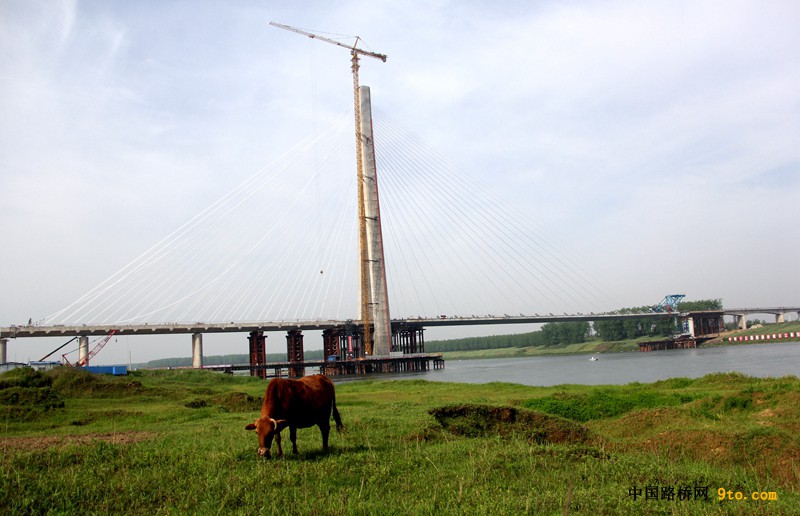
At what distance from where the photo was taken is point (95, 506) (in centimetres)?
591

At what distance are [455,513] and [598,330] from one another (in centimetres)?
14135

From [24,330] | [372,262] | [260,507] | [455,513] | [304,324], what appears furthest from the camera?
[304,324]

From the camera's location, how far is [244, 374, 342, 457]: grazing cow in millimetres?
7715

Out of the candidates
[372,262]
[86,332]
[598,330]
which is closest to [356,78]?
[372,262]

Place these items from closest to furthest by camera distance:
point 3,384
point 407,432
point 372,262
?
point 407,432 < point 3,384 < point 372,262

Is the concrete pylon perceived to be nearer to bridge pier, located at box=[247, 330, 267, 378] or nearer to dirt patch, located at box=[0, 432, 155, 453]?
bridge pier, located at box=[247, 330, 267, 378]

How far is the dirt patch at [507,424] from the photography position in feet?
34.6

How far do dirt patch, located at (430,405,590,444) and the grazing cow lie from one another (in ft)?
9.74

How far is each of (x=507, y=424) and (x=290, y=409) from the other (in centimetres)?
472

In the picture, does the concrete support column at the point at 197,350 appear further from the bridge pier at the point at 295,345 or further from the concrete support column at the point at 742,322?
the concrete support column at the point at 742,322

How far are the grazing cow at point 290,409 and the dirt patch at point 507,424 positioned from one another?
297 cm

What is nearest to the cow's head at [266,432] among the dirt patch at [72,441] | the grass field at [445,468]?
the grass field at [445,468]

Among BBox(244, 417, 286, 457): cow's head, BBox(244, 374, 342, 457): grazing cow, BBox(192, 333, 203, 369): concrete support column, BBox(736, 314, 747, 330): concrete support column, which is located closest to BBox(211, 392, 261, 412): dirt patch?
BBox(244, 374, 342, 457): grazing cow

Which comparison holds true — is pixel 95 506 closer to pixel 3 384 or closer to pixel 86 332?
pixel 3 384
